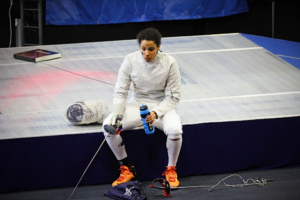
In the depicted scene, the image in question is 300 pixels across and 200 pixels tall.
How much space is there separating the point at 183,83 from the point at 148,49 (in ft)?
3.69

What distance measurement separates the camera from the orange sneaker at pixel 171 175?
118 inches

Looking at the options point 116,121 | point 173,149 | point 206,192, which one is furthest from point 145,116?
point 206,192

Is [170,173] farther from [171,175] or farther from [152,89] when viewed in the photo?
[152,89]

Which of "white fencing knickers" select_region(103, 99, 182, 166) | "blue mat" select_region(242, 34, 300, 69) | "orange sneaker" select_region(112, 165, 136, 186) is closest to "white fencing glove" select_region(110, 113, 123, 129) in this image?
"white fencing knickers" select_region(103, 99, 182, 166)

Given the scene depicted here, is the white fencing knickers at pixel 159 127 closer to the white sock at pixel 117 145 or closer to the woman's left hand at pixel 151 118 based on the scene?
the white sock at pixel 117 145

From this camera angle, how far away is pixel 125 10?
5953 millimetres

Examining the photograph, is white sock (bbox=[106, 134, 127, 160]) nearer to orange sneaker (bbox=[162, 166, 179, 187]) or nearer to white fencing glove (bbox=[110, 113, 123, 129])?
white fencing glove (bbox=[110, 113, 123, 129])

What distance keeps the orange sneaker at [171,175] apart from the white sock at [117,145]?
28 cm

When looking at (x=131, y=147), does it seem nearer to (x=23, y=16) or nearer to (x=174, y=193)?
(x=174, y=193)

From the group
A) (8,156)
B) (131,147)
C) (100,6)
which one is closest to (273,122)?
(131,147)

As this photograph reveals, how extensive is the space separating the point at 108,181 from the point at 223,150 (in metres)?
0.76

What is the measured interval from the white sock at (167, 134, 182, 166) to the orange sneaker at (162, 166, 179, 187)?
0.03 m

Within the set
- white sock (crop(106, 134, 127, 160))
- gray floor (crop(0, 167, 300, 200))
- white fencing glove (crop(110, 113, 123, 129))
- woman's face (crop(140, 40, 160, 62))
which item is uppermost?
woman's face (crop(140, 40, 160, 62))

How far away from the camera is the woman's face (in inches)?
116
